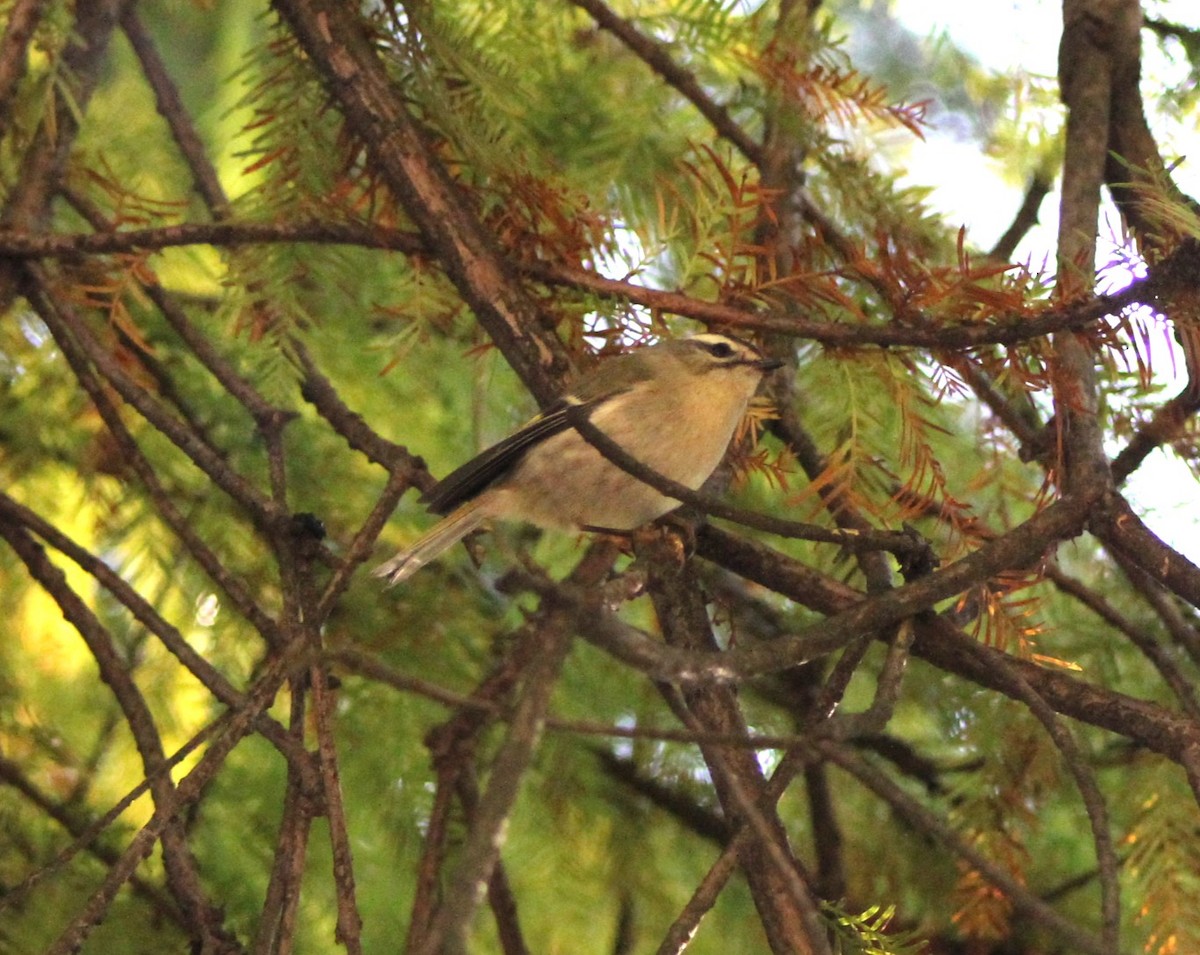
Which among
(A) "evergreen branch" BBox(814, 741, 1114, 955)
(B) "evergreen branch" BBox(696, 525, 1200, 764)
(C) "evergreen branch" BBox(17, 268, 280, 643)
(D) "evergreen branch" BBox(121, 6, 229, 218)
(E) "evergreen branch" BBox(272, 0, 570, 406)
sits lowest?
(A) "evergreen branch" BBox(814, 741, 1114, 955)

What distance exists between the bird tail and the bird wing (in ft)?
0.09

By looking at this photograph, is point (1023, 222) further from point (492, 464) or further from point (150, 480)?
point (150, 480)

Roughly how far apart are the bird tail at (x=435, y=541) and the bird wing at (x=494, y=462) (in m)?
0.03

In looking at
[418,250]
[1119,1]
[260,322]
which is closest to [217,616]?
[260,322]

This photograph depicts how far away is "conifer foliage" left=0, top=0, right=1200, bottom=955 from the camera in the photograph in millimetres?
1560

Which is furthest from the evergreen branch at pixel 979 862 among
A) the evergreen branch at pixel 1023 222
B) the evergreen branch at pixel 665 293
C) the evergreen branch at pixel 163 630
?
the evergreen branch at pixel 1023 222

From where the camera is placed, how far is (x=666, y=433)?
232 centimetres

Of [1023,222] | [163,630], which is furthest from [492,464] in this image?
[1023,222]

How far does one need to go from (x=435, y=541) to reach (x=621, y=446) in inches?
15.6

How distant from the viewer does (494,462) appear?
2.27 m

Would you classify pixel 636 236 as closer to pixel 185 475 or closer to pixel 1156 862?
pixel 185 475

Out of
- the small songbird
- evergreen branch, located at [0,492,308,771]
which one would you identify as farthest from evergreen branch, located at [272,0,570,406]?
evergreen branch, located at [0,492,308,771]

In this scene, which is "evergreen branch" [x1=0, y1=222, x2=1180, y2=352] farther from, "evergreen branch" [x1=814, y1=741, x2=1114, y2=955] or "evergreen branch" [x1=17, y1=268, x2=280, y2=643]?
"evergreen branch" [x1=814, y1=741, x2=1114, y2=955]

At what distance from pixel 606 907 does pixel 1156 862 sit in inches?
41.6
